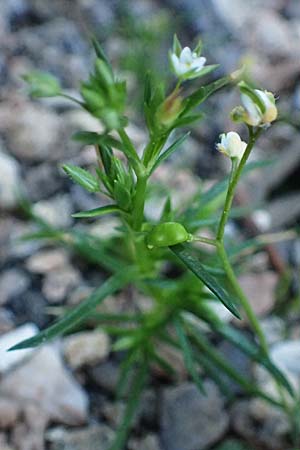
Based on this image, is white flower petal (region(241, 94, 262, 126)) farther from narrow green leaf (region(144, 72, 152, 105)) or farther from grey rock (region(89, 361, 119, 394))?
grey rock (region(89, 361, 119, 394))

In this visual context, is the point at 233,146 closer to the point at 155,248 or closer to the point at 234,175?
the point at 234,175

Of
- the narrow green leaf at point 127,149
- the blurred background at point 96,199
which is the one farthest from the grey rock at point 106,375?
the narrow green leaf at point 127,149

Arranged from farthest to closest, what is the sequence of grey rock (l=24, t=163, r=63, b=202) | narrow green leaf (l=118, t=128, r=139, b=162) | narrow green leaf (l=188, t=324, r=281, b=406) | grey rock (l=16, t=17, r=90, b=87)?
1. grey rock (l=16, t=17, r=90, b=87)
2. grey rock (l=24, t=163, r=63, b=202)
3. narrow green leaf (l=188, t=324, r=281, b=406)
4. narrow green leaf (l=118, t=128, r=139, b=162)

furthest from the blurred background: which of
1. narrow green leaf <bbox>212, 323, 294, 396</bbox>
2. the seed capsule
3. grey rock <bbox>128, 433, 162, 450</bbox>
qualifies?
the seed capsule

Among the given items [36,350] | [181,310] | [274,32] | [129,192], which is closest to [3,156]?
[36,350]

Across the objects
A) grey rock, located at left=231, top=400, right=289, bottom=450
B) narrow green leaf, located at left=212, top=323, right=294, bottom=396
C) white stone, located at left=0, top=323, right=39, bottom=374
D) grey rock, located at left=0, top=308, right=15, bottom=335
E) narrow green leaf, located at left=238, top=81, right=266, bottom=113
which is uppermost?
narrow green leaf, located at left=238, top=81, right=266, bottom=113

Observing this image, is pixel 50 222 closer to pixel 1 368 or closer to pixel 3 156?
pixel 3 156
